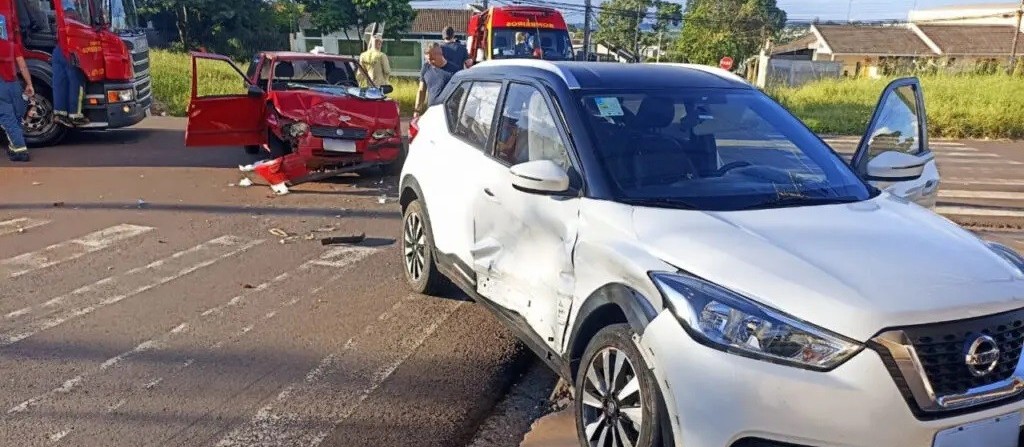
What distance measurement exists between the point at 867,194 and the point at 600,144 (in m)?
1.29

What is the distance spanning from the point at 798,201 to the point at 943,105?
64.5ft

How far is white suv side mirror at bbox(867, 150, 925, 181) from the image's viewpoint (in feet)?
13.6

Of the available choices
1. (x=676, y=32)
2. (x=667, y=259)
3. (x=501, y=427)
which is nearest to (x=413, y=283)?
(x=501, y=427)

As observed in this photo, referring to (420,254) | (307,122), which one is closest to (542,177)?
(420,254)

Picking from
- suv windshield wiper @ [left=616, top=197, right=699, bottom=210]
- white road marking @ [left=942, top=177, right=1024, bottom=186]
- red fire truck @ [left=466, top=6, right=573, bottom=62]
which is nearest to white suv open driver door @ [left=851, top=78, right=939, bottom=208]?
suv windshield wiper @ [left=616, top=197, right=699, bottom=210]

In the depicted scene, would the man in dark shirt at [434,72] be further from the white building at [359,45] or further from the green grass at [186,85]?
the white building at [359,45]

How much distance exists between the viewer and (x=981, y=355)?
265cm

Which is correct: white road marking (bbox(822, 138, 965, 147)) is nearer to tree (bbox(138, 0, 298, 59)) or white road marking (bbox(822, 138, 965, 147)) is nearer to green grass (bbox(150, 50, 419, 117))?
green grass (bbox(150, 50, 419, 117))

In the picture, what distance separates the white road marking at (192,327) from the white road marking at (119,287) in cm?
72

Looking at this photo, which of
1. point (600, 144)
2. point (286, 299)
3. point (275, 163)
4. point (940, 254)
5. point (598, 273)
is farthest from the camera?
point (275, 163)

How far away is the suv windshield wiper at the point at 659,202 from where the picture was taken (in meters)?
3.46

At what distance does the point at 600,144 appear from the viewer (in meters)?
3.79

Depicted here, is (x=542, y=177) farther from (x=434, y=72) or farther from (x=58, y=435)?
(x=434, y=72)

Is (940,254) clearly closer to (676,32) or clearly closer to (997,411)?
(997,411)
